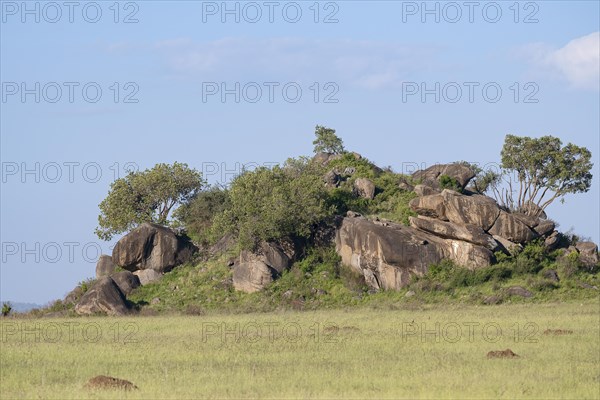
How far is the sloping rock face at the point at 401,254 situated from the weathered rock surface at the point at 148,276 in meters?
14.0

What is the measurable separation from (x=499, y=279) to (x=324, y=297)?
10.7 meters

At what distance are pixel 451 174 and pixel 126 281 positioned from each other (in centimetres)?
2469

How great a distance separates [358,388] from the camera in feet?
83.1

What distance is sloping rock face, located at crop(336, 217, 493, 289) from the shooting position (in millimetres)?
59656

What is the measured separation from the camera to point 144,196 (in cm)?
7550

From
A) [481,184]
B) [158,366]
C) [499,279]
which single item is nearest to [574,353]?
[158,366]

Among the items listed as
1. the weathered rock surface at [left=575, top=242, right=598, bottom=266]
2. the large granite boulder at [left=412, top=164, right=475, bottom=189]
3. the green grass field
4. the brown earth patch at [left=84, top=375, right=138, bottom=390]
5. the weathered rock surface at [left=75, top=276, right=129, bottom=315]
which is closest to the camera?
the green grass field

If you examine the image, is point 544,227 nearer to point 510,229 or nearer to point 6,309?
point 510,229

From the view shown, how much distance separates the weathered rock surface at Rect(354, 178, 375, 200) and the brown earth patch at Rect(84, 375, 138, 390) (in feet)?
151

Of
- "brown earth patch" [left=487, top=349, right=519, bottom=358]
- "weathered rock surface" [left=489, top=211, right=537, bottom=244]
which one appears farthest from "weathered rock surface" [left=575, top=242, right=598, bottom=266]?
"brown earth patch" [left=487, top=349, right=519, bottom=358]

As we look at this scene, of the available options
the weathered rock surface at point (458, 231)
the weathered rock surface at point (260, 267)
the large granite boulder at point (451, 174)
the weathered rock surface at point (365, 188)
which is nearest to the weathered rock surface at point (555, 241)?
the weathered rock surface at point (458, 231)

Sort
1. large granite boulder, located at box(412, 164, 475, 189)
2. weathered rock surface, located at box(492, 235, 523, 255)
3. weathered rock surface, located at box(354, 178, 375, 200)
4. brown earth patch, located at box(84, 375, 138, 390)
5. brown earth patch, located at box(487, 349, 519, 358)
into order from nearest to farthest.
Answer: brown earth patch, located at box(84, 375, 138, 390) < brown earth patch, located at box(487, 349, 519, 358) < weathered rock surface, located at box(492, 235, 523, 255) < weathered rock surface, located at box(354, 178, 375, 200) < large granite boulder, located at box(412, 164, 475, 189)

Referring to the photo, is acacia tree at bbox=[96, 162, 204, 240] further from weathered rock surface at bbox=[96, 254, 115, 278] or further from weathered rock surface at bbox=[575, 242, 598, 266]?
weathered rock surface at bbox=[575, 242, 598, 266]

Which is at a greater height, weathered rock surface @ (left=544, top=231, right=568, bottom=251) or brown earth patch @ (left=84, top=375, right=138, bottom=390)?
weathered rock surface @ (left=544, top=231, right=568, bottom=251)
